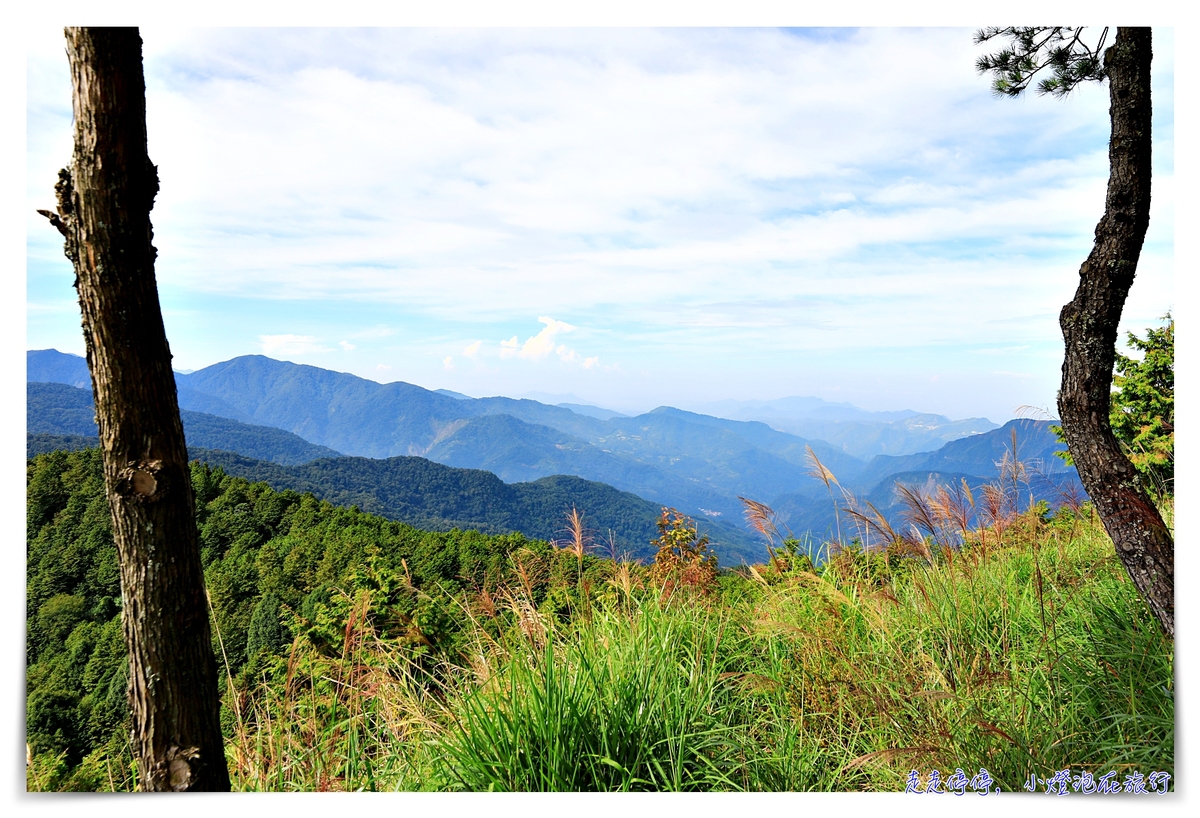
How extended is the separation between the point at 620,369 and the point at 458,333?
1316mm

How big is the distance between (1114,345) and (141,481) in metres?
2.55

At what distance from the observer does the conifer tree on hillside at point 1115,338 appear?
185 cm

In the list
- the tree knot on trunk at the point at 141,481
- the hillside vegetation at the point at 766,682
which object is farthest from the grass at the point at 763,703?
the tree knot on trunk at the point at 141,481

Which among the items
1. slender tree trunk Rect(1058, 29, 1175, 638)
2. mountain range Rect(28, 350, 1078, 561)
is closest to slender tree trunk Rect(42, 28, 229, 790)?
mountain range Rect(28, 350, 1078, 561)

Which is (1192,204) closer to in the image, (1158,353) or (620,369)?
(1158,353)

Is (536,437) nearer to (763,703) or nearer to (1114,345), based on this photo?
(763,703)

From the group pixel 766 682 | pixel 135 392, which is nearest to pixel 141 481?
pixel 135 392

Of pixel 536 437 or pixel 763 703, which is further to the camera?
pixel 536 437

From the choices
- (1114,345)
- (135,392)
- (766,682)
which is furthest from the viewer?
(766,682)

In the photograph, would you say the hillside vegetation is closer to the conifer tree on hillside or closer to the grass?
the grass

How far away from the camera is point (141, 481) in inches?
51.9

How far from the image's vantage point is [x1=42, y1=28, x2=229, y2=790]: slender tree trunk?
129 centimetres

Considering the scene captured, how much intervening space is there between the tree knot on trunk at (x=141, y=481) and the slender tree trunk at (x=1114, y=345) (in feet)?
7.87

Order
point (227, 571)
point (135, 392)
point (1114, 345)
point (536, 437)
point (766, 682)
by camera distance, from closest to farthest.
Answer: point (135, 392) → point (1114, 345) → point (766, 682) → point (227, 571) → point (536, 437)
